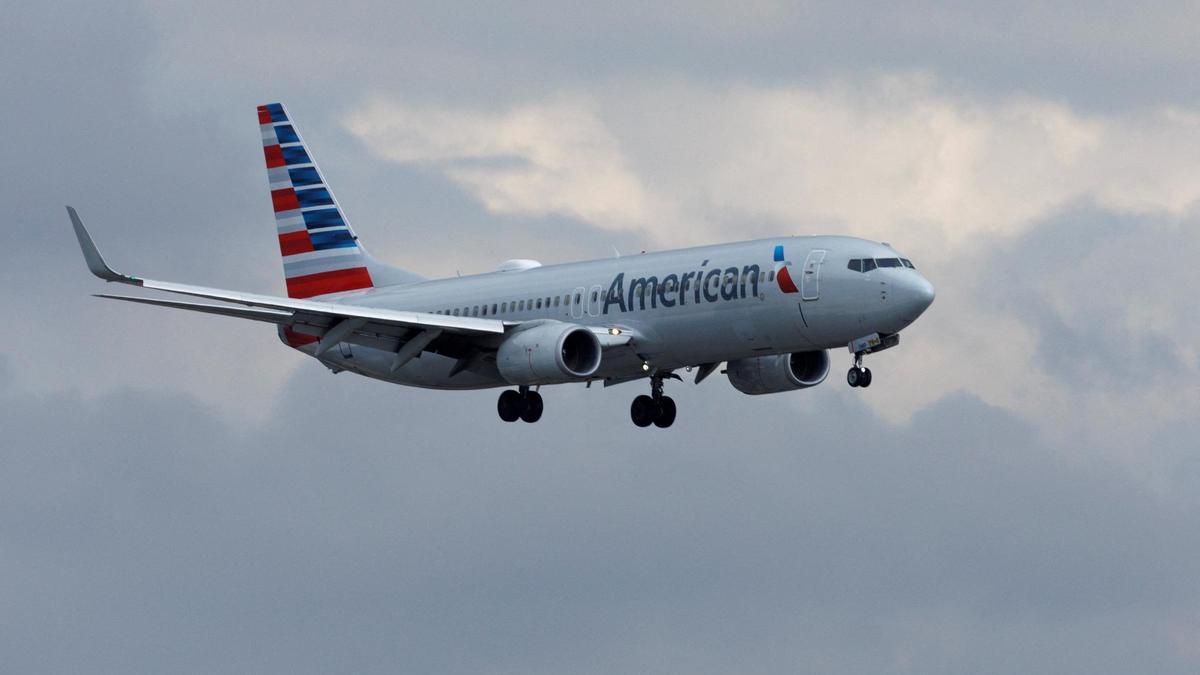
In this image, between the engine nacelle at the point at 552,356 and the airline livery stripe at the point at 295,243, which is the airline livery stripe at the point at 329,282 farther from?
the engine nacelle at the point at 552,356

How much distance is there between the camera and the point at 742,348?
6456 centimetres

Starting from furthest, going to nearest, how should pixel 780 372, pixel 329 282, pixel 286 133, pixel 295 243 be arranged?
pixel 286 133 < pixel 295 243 < pixel 329 282 < pixel 780 372

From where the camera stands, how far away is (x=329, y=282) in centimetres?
7956

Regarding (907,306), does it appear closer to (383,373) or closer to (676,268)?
(676,268)

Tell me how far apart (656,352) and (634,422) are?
6.85 meters

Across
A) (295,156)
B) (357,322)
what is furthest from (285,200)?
(357,322)

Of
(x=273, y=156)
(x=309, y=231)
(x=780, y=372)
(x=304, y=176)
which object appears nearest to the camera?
(x=780, y=372)

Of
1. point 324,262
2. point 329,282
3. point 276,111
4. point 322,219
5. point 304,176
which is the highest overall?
point 276,111

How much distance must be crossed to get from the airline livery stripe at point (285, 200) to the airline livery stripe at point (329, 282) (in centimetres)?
276

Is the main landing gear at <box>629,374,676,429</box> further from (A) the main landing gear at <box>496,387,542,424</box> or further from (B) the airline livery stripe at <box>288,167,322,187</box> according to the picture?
(B) the airline livery stripe at <box>288,167,322,187</box>

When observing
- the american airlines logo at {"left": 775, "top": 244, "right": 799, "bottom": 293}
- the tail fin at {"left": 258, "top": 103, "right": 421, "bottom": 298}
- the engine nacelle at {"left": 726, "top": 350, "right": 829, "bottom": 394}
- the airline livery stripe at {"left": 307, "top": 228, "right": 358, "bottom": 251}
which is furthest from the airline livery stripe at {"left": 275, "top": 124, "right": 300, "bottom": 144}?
the american airlines logo at {"left": 775, "top": 244, "right": 799, "bottom": 293}

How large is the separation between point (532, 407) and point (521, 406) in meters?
0.34

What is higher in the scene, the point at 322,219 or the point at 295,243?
the point at 322,219

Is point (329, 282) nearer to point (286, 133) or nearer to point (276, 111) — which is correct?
point (286, 133)
